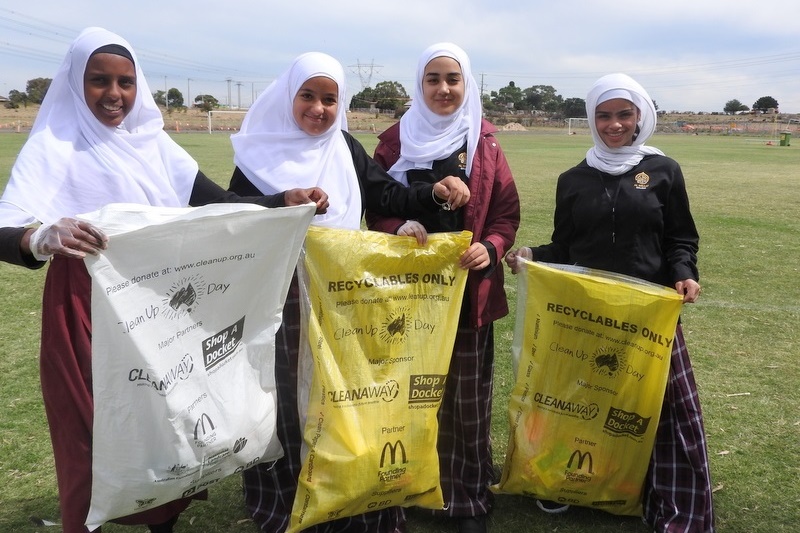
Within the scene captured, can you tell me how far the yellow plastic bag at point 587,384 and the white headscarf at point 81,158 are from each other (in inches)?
61.4

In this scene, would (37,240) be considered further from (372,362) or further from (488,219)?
(488,219)

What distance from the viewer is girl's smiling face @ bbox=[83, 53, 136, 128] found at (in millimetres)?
2301

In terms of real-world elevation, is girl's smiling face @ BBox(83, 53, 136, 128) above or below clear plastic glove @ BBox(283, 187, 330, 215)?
above

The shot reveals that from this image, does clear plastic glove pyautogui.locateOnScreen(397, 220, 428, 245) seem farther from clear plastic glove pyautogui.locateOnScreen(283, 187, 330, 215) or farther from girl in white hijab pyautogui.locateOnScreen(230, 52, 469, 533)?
clear plastic glove pyautogui.locateOnScreen(283, 187, 330, 215)

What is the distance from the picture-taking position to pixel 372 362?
2570mm

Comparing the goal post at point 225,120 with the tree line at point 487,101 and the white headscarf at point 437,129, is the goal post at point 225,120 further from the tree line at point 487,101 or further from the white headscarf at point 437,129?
the white headscarf at point 437,129

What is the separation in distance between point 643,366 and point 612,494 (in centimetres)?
63

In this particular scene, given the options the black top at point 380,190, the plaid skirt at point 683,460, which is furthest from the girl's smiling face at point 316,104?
the plaid skirt at point 683,460

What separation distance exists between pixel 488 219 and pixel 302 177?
2.66 feet

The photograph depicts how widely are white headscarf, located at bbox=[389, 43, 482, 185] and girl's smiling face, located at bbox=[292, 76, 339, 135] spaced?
354 millimetres

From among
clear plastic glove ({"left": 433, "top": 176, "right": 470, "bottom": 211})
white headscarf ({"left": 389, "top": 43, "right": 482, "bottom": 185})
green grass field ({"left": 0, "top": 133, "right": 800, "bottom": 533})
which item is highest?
white headscarf ({"left": 389, "top": 43, "right": 482, "bottom": 185})

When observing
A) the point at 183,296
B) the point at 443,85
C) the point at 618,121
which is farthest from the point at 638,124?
the point at 183,296

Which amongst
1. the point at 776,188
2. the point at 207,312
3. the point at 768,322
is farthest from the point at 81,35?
the point at 776,188

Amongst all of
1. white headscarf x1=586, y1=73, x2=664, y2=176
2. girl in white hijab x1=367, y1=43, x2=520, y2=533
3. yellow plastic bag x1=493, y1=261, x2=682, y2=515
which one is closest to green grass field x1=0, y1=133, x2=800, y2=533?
yellow plastic bag x1=493, y1=261, x2=682, y2=515
